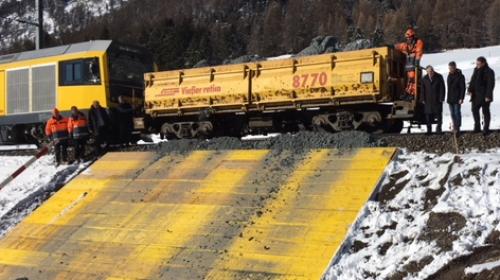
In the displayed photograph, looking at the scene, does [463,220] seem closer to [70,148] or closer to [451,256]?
[451,256]

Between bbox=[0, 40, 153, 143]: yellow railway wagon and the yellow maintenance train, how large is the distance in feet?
0.09

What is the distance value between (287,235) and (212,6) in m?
166

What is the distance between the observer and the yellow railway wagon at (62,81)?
16406mm

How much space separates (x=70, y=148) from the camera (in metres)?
14.3

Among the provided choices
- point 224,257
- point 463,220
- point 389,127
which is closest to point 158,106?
point 389,127

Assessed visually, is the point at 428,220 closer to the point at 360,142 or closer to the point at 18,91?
the point at 360,142

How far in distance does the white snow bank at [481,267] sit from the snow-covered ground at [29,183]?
7.90m

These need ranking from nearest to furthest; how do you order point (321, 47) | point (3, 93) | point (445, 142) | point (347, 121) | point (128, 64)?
point (445, 142), point (347, 121), point (128, 64), point (3, 93), point (321, 47)

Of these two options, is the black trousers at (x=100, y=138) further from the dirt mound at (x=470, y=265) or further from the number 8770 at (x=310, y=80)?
the dirt mound at (x=470, y=265)

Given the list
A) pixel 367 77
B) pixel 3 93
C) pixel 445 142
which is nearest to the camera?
pixel 445 142

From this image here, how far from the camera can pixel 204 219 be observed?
877 centimetres

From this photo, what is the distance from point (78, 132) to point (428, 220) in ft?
28.8

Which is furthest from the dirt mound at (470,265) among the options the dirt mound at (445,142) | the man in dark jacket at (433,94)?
the man in dark jacket at (433,94)

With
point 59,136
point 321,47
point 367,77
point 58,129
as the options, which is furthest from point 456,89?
point 321,47
